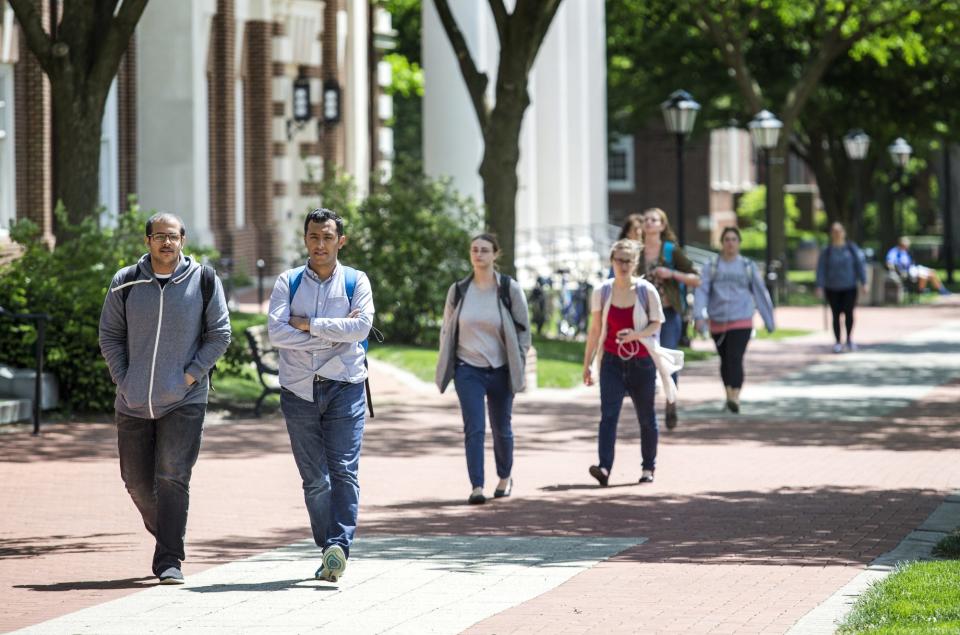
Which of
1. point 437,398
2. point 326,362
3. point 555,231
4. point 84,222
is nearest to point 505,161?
point 437,398

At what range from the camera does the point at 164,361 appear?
8.37 m

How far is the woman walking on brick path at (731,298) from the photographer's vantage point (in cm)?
1622

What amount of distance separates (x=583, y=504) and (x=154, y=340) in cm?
384

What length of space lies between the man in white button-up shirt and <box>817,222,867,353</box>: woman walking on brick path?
16.4 meters

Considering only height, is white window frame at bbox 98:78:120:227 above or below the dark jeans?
above

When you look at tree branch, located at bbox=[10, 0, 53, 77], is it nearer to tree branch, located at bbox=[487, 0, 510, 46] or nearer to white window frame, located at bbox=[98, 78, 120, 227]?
tree branch, located at bbox=[487, 0, 510, 46]

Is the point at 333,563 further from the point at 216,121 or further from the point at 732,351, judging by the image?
the point at 216,121

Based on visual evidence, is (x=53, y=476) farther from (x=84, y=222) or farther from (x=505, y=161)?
(x=505, y=161)

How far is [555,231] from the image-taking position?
119 ft

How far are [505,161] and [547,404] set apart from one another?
11.5ft

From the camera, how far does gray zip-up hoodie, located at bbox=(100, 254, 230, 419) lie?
8359 millimetres

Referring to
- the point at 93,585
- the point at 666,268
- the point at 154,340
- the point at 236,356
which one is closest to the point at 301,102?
the point at 236,356

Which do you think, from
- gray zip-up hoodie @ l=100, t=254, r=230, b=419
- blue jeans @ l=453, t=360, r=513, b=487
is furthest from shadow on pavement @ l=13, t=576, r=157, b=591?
blue jeans @ l=453, t=360, r=513, b=487

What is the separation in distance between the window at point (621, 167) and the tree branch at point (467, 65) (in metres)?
47.5
